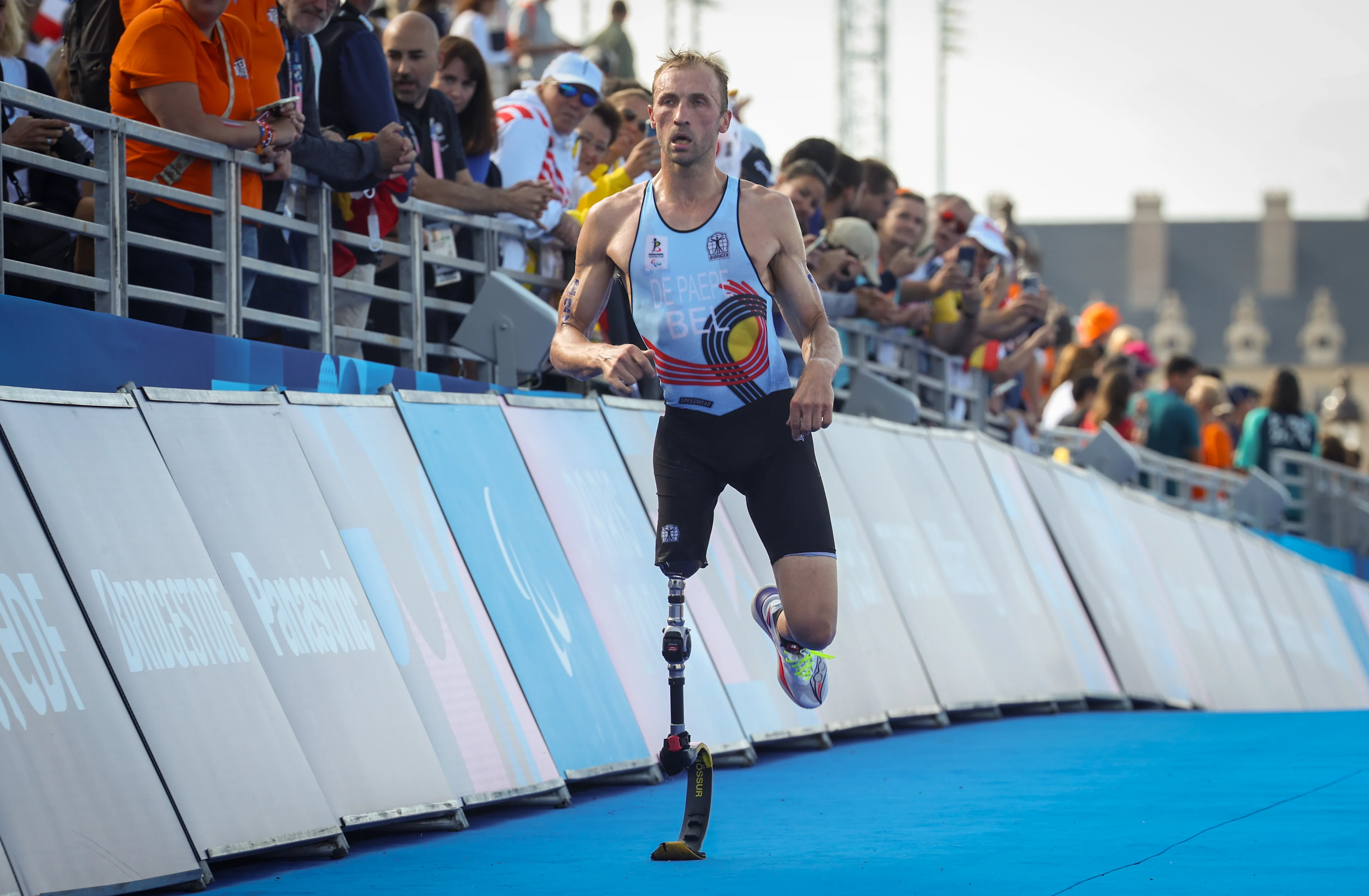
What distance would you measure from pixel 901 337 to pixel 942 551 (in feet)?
7.62

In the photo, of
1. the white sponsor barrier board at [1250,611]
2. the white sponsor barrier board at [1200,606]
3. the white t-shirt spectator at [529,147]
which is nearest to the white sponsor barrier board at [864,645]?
the white t-shirt spectator at [529,147]

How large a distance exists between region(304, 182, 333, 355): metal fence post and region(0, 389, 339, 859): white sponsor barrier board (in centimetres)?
196

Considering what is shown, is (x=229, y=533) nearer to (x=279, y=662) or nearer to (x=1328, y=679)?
(x=279, y=662)

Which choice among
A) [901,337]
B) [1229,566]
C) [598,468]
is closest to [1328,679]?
[1229,566]

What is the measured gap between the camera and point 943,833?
19.6 ft

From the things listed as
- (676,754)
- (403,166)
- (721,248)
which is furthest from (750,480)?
(403,166)

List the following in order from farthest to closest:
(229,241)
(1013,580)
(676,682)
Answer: (1013,580)
(229,241)
(676,682)

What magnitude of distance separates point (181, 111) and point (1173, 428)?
1411cm

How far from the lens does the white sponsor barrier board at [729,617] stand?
8523 millimetres

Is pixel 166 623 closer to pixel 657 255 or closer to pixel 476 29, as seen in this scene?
pixel 657 255

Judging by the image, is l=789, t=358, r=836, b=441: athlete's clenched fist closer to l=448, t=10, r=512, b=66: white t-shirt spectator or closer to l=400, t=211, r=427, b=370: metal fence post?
l=400, t=211, r=427, b=370: metal fence post

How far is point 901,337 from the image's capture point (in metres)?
13.0

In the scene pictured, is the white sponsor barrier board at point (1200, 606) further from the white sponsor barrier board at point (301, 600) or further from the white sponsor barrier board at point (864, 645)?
the white sponsor barrier board at point (301, 600)

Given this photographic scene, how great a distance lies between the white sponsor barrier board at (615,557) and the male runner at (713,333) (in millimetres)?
1959
